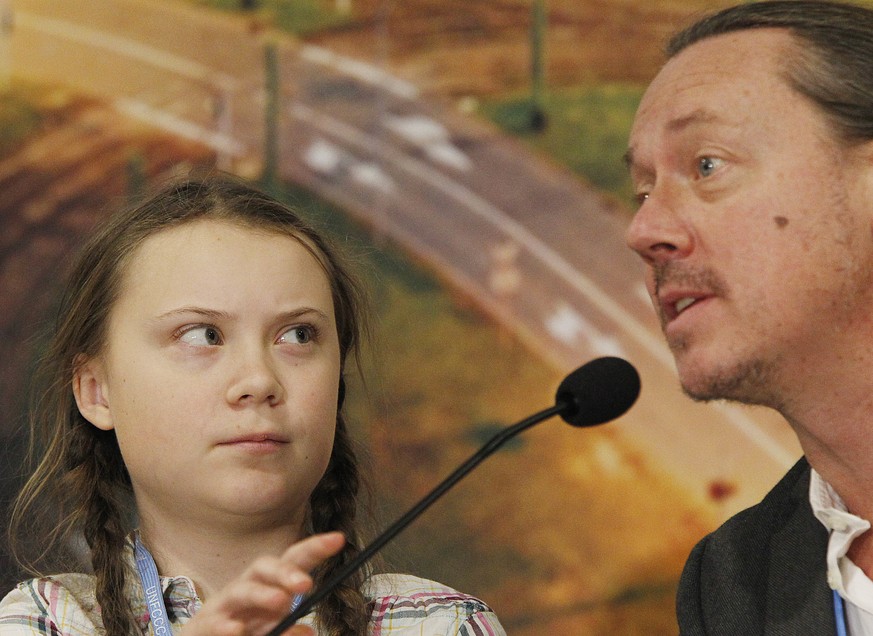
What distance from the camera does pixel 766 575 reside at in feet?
5.24

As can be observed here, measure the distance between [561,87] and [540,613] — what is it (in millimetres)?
1467

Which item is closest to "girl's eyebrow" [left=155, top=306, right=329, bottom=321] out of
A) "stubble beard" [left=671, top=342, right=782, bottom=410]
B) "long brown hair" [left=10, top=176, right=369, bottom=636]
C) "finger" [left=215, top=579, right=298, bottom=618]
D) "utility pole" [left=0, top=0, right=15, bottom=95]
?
"long brown hair" [left=10, top=176, right=369, bottom=636]

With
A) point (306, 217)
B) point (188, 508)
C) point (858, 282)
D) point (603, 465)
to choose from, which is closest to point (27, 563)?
point (188, 508)

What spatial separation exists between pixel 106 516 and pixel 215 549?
203 mm

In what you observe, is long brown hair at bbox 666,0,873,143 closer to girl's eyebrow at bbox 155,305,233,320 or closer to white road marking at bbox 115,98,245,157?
girl's eyebrow at bbox 155,305,233,320

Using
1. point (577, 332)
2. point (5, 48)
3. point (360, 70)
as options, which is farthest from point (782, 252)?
point (5, 48)

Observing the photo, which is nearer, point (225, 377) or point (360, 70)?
point (225, 377)

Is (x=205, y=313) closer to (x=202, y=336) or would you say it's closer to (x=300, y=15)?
(x=202, y=336)

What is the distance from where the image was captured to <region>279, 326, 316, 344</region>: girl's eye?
139 centimetres

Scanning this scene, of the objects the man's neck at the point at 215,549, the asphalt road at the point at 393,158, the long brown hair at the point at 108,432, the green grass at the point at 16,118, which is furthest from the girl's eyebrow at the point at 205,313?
the green grass at the point at 16,118

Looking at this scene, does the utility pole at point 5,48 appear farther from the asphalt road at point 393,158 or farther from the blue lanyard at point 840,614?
the blue lanyard at point 840,614

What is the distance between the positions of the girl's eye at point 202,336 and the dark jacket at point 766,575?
72cm

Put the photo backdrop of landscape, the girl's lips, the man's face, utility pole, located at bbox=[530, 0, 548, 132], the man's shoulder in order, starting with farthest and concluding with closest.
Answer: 1. utility pole, located at bbox=[530, 0, 548, 132]
2. the photo backdrop of landscape
3. the man's shoulder
4. the man's face
5. the girl's lips

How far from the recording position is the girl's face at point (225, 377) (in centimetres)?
133
